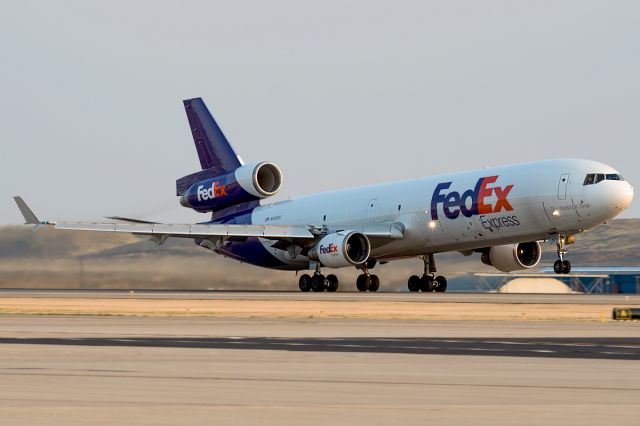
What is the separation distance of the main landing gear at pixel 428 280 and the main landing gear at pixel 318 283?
12.7ft

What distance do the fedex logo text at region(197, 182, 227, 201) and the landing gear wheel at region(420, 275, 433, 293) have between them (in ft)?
44.3

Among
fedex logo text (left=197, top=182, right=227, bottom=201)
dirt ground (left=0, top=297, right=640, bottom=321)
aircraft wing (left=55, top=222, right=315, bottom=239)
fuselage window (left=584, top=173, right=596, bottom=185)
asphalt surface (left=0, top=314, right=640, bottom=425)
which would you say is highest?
fedex logo text (left=197, top=182, right=227, bottom=201)

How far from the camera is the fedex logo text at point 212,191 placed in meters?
69.3

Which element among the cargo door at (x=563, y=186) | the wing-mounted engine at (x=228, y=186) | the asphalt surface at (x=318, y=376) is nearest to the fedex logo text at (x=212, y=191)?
the wing-mounted engine at (x=228, y=186)

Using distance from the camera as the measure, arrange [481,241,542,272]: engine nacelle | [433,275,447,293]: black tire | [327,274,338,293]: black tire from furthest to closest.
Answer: [433,275,447,293]: black tire < [327,274,338,293]: black tire < [481,241,542,272]: engine nacelle

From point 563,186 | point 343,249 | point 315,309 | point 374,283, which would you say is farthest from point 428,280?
point 315,309

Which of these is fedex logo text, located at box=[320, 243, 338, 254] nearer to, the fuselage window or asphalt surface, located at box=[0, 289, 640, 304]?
asphalt surface, located at box=[0, 289, 640, 304]

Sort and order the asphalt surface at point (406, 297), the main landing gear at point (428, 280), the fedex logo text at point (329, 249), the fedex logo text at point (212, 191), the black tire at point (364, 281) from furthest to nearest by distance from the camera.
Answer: the fedex logo text at point (212, 191) < the black tire at point (364, 281) < the main landing gear at point (428, 280) < the fedex logo text at point (329, 249) < the asphalt surface at point (406, 297)

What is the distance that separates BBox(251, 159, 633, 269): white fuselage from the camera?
173 ft

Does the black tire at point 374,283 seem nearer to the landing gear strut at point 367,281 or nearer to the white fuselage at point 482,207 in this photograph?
the landing gear strut at point 367,281

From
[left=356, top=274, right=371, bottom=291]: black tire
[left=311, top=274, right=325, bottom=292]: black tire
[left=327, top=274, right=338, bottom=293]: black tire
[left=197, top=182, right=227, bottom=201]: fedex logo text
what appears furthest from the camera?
[left=197, top=182, right=227, bottom=201]: fedex logo text

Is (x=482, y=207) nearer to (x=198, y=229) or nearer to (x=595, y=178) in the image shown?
(x=595, y=178)

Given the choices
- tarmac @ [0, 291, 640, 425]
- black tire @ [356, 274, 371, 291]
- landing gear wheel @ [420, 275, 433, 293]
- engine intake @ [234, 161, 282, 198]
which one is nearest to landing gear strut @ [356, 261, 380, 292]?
black tire @ [356, 274, 371, 291]

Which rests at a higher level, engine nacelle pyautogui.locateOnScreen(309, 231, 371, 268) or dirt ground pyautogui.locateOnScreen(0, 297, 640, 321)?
engine nacelle pyautogui.locateOnScreen(309, 231, 371, 268)
